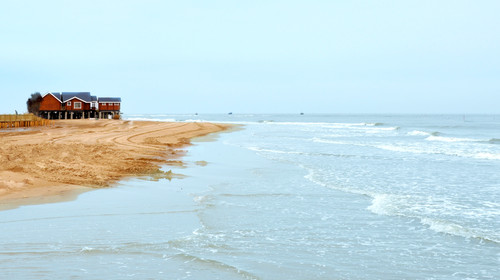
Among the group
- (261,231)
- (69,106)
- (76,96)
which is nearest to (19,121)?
(69,106)

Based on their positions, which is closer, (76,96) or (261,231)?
(261,231)

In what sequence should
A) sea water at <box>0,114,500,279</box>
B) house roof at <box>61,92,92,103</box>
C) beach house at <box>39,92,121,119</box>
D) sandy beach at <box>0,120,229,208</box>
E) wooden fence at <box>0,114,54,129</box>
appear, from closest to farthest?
sea water at <box>0,114,500,279</box> < sandy beach at <box>0,120,229,208</box> < wooden fence at <box>0,114,54,129</box> < beach house at <box>39,92,121,119</box> < house roof at <box>61,92,92,103</box>

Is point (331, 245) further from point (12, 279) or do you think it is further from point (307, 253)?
point (12, 279)

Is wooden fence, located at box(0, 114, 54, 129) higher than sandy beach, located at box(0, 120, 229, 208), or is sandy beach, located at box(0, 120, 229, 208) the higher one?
wooden fence, located at box(0, 114, 54, 129)

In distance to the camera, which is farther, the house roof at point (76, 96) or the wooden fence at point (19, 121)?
the house roof at point (76, 96)

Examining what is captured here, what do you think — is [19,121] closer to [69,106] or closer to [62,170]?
[69,106]

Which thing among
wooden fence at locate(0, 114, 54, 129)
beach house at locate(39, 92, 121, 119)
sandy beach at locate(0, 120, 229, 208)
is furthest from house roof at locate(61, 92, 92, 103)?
sandy beach at locate(0, 120, 229, 208)

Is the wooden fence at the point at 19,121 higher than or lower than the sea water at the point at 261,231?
higher

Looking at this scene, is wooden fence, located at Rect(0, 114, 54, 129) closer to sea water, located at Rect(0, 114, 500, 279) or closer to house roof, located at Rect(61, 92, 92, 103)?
house roof, located at Rect(61, 92, 92, 103)

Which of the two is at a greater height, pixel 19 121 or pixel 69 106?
pixel 69 106

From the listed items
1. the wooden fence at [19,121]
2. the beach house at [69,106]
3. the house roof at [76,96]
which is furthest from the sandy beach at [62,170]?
the house roof at [76,96]

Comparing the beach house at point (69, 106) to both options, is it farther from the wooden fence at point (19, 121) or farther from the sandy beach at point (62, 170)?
the sandy beach at point (62, 170)

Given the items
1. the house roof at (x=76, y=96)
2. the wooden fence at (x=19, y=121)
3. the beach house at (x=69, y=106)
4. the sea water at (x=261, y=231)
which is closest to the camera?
the sea water at (x=261, y=231)

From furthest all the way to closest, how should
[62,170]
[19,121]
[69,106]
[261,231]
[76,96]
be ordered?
[76,96] < [69,106] < [19,121] < [62,170] < [261,231]
